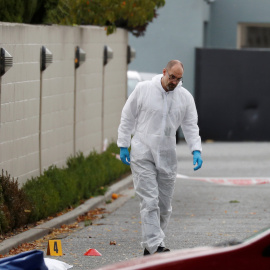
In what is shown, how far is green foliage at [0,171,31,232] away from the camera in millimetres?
9883

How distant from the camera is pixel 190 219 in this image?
1174cm

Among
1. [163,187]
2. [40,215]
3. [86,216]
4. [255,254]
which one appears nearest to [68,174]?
[86,216]

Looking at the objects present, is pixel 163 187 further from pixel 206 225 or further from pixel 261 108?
pixel 261 108

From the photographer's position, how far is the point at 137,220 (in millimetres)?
11688

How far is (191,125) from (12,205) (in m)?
2.44

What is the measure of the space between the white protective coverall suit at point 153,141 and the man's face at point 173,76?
4.5 inches

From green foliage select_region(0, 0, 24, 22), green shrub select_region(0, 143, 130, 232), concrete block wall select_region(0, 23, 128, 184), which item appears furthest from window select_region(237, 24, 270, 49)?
green foliage select_region(0, 0, 24, 22)

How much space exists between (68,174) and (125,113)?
4.34m

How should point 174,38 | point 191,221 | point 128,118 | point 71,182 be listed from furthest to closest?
point 174,38
point 71,182
point 191,221
point 128,118

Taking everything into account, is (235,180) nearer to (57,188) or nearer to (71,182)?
(71,182)

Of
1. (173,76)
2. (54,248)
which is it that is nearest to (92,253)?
(54,248)

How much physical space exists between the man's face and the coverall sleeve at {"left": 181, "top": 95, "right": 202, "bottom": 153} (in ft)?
0.95

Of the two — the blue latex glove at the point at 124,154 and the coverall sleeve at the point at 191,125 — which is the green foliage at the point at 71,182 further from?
the coverall sleeve at the point at 191,125

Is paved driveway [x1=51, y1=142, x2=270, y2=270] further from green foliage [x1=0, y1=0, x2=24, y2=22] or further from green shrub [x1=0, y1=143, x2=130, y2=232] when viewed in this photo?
green foliage [x1=0, y1=0, x2=24, y2=22]
